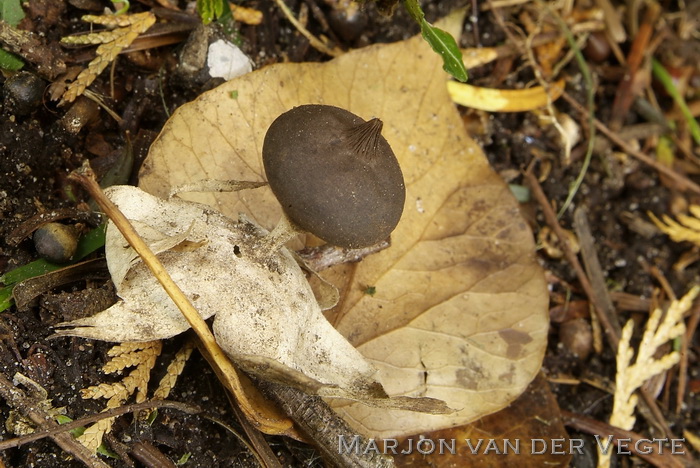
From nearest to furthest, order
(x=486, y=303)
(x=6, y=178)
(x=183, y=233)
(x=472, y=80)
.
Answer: (x=183, y=233)
(x=6, y=178)
(x=486, y=303)
(x=472, y=80)

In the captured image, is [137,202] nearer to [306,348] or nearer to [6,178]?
[6,178]

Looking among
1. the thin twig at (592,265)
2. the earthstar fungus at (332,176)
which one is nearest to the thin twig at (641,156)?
the thin twig at (592,265)

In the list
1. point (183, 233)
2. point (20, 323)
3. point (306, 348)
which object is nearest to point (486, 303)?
point (306, 348)

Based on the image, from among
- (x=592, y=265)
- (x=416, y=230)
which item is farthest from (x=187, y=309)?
(x=592, y=265)

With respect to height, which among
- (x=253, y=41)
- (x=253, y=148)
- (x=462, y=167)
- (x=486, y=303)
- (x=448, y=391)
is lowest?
(x=448, y=391)

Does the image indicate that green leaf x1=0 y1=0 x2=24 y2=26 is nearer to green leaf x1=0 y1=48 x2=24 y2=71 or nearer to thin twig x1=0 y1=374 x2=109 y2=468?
green leaf x1=0 y1=48 x2=24 y2=71
